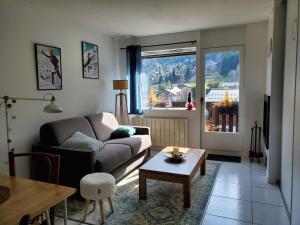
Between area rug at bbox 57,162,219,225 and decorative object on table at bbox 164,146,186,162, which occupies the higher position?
decorative object on table at bbox 164,146,186,162

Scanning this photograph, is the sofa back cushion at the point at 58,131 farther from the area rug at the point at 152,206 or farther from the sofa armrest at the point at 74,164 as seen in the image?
the area rug at the point at 152,206

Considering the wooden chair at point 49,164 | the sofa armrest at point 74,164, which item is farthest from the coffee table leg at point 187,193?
the wooden chair at point 49,164

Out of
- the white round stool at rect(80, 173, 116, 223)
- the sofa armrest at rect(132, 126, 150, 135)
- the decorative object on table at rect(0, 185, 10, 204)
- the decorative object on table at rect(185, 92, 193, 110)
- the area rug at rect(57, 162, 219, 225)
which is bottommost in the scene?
the area rug at rect(57, 162, 219, 225)

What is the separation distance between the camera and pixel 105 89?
4562 millimetres

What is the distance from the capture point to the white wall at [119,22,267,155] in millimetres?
3932

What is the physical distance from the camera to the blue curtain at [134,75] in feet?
15.3

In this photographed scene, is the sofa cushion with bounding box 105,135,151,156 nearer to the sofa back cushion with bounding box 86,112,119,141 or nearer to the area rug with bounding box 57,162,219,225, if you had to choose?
the sofa back cushion with bounding box 86,112,119,141

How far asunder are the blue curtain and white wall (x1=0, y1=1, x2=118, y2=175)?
0.85 meters

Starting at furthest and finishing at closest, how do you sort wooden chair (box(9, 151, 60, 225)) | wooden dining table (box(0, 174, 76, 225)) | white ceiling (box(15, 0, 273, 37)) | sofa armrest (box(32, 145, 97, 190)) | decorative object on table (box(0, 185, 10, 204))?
1. white ceiling (box(15, 0, 273, 37))
2. sofa armrest (box(32, 145, 97, 190))
3. wooden chair (box(9, 151, 60, 225))
4. decorative object on table (box(0, 185, 10, 204))
5. wooden dining table (box(0, 174, 76, 225))

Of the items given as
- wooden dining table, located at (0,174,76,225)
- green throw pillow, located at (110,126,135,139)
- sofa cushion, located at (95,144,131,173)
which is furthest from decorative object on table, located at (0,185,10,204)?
green throw pillow, located at (110,126,135,139)

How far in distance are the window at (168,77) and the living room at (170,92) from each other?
2cm

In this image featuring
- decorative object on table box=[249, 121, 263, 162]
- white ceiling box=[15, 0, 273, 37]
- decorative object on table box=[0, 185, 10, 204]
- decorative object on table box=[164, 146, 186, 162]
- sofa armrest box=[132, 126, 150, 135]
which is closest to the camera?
decorative object on table box=[0, 185, 10, 204]

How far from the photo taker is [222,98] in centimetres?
435

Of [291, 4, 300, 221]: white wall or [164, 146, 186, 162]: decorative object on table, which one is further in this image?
[164, 146, 186, 162]: decorative object on table
